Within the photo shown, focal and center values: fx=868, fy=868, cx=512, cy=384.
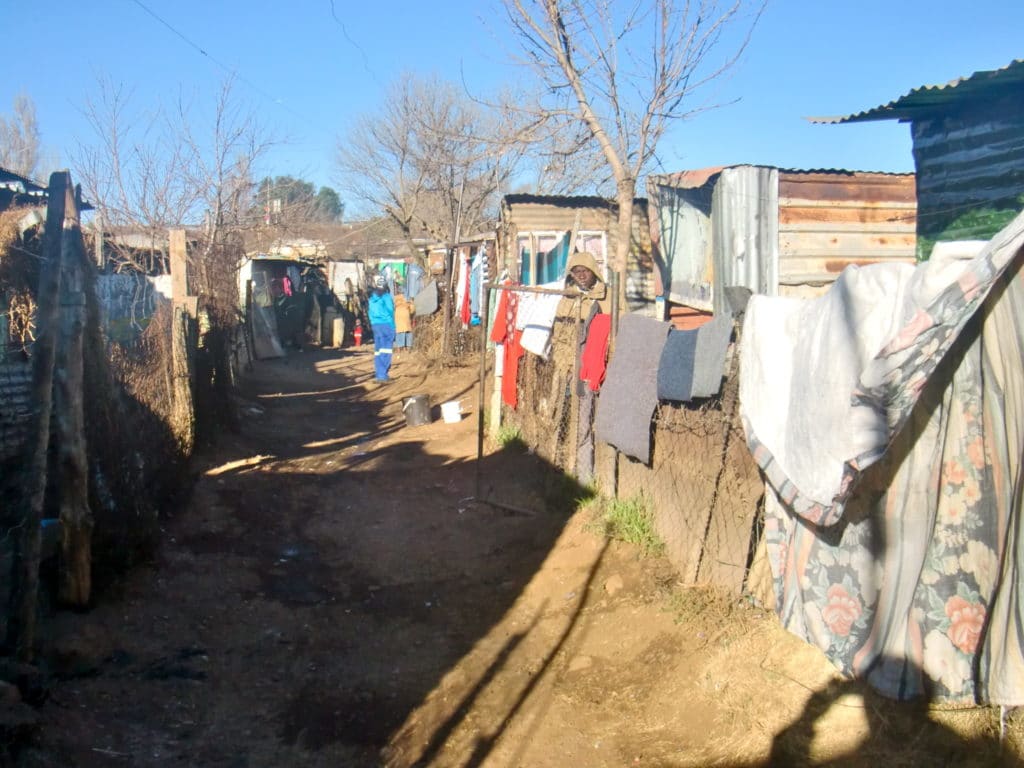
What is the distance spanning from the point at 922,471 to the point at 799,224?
597 centimetres

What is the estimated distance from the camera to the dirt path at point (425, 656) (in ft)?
14.1

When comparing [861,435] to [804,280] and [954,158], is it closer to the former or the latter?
[954,158]

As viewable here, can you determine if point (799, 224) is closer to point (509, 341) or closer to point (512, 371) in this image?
point (509, 341)

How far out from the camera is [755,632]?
4723 mm

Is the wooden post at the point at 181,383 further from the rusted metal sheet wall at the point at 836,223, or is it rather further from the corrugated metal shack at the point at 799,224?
the rusted metal sheet wall at the point at 836,223

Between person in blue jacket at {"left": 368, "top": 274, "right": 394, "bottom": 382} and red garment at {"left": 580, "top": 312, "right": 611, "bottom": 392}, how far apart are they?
398 inches

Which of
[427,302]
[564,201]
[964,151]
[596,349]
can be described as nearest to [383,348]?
[427,302]

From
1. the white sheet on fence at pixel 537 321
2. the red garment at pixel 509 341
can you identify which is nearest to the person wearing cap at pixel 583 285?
the white sheet on fence at pixel 537 321

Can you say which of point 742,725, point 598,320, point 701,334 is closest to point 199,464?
point 598,320

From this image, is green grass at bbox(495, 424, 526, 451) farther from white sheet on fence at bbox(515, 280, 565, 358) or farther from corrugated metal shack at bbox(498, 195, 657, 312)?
corrugated metal shack at bbox(498, 195, 657, 312)

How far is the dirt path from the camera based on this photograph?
430cm

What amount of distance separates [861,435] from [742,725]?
167 centimetres

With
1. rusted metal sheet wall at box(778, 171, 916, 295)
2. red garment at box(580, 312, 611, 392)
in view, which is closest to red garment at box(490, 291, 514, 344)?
red garment at box(580, 312, 611, 392)

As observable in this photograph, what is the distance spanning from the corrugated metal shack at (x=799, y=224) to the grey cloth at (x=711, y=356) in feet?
12.0
